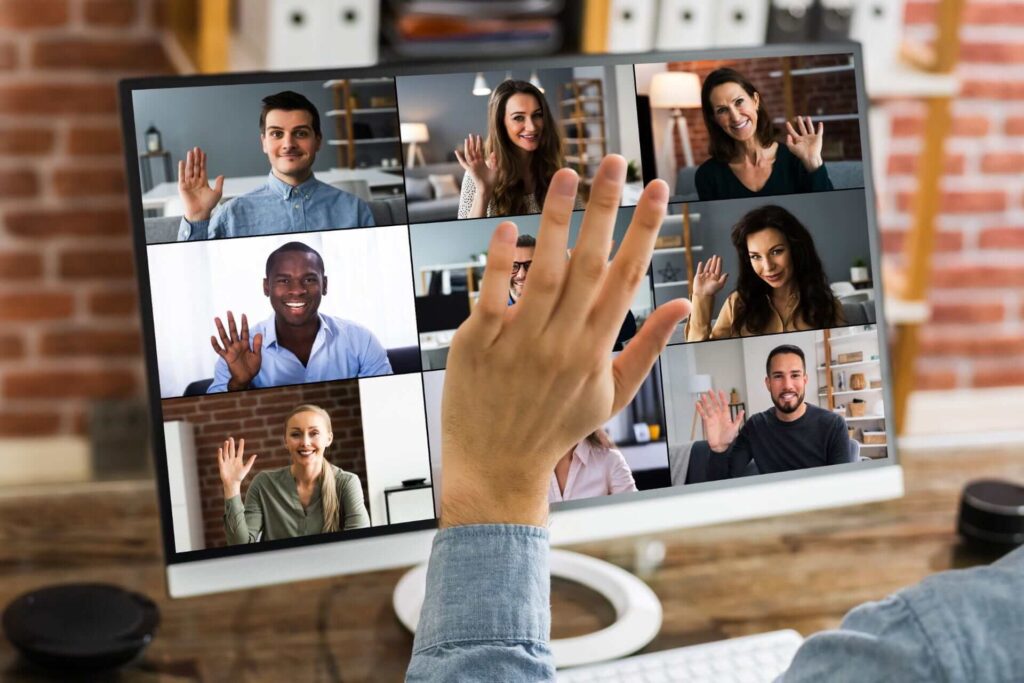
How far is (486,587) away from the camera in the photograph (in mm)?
629

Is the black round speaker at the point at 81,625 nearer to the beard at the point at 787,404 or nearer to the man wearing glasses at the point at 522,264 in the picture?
the man wearing glasses at the point at 522,264

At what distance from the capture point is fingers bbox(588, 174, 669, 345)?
648 mm

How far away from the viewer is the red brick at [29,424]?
1731 mm

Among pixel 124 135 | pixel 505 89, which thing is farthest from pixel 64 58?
pixel 505 89

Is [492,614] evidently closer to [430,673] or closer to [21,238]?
[430,673]

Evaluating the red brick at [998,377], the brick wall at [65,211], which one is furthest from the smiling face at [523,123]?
the red brick at [998,377]

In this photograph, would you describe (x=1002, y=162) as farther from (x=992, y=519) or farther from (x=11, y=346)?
(x=11, y=346)

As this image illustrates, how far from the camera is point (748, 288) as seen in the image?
820 mm

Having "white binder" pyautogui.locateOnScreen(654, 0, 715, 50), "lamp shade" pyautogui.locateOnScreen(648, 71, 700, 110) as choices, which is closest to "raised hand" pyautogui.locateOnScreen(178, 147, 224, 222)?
"lamp shade" pyautogui.locateOnScreen(648, 71, 700, 110)

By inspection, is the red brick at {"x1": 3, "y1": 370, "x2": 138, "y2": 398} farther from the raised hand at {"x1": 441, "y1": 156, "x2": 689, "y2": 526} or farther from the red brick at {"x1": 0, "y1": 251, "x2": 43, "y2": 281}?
the raised hand at {"x1": 441, "y1": 156, "x2": 689, "y2": 526}

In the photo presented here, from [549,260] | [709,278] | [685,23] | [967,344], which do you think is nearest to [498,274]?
[549,260]

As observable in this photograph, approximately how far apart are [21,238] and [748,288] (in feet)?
4.58

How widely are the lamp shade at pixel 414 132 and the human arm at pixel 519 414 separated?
196 mm

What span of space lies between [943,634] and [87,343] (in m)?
1.61
